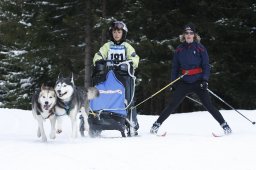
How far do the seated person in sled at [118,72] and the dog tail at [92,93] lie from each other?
0.39 feet

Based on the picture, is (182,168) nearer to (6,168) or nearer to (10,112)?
(6,168)

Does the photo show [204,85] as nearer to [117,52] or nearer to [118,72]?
[118,72]

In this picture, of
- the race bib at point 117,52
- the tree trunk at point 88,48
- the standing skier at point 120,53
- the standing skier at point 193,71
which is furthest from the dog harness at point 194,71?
the tree trunk at point 88,48

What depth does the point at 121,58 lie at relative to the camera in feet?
26.1

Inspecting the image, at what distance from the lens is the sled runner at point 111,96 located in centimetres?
762

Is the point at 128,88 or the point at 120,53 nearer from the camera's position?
the point at 128,88

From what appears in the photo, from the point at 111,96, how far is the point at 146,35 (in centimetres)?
911

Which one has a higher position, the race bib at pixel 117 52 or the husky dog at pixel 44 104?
the race bib at pixel 117 52

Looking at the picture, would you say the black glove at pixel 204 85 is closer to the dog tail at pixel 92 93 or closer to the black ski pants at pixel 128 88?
the black ski pants at pixel 128 88

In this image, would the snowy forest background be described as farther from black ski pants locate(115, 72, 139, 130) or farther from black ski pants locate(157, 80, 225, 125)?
black ski pants locate(115, 72, 139, 130)

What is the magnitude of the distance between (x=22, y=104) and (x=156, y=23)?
290 inches

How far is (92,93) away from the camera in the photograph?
7836 mm

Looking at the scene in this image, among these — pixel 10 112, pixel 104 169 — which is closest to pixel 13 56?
pixel 10 112

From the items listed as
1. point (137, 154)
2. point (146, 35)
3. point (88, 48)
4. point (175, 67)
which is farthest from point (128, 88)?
point (88, 48)
